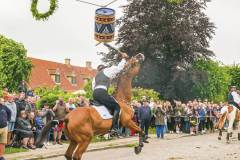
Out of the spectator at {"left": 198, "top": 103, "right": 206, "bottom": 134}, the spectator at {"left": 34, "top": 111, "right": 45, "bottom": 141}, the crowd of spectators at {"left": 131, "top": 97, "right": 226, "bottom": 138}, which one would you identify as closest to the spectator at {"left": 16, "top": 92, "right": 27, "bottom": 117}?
the spectator at {"left": 34, "top": 111, "right": 45, "bottom": 141}

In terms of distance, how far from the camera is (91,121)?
1405 cm

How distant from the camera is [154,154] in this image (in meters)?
17.9

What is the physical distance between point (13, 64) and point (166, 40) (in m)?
14.2

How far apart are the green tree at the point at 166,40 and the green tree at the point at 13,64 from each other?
7.56 m

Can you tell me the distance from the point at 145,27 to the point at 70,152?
3713cm

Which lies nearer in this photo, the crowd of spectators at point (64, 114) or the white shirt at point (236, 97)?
the crowd of spectators at point (64, 114)

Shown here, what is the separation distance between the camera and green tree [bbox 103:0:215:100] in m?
48.7

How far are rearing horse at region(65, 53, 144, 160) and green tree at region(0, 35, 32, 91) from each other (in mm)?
33153

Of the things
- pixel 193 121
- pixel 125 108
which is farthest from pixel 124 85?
pixel 193 121

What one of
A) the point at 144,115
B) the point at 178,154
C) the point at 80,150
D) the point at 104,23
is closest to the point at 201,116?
the point at 144,115

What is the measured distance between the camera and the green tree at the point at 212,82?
50.0 metres

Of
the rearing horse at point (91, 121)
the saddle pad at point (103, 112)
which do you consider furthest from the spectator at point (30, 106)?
the saddle pad at point (103, 112)

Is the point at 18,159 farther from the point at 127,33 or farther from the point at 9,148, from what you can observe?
the point at 127,33

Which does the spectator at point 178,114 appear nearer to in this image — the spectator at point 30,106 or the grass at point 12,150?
the spectator at point 30,106
